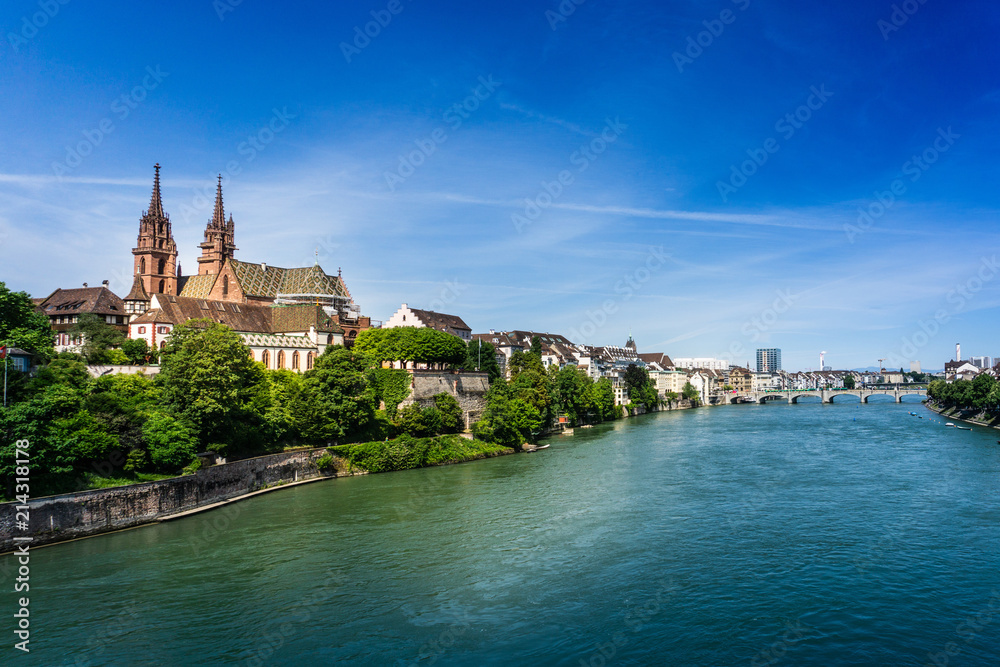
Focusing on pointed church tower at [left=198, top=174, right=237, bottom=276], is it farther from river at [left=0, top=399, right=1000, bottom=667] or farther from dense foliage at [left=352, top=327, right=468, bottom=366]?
river at [left=0, top=399, right=1000, bottom=667]

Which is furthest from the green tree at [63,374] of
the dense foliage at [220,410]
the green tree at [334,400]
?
the green tree at [334,400]

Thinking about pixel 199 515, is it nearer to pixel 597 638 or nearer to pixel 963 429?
pixel 597 638

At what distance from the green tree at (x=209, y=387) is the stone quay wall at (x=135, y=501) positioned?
209 centimetres

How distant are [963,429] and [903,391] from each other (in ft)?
243

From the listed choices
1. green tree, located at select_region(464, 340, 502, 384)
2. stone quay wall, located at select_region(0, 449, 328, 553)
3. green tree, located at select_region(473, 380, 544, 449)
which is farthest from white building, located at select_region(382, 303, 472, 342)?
stone quay wall, located at select_region(0, 449, 328, 553)

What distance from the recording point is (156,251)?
7381 cm

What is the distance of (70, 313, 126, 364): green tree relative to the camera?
4491 centimetres

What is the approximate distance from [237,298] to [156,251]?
53.3 feet

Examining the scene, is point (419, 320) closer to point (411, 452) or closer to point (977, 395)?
point (411, 452)

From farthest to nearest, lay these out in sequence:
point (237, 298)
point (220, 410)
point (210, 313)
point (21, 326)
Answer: point (237, 298)
point (210, 313)
point (21, 326)
point (220, 410)

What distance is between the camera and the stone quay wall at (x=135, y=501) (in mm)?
23719

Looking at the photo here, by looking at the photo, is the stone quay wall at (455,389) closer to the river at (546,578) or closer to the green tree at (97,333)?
the river at (546,578)

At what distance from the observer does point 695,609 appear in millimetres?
18141

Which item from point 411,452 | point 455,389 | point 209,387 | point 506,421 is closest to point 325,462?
point 411,452
